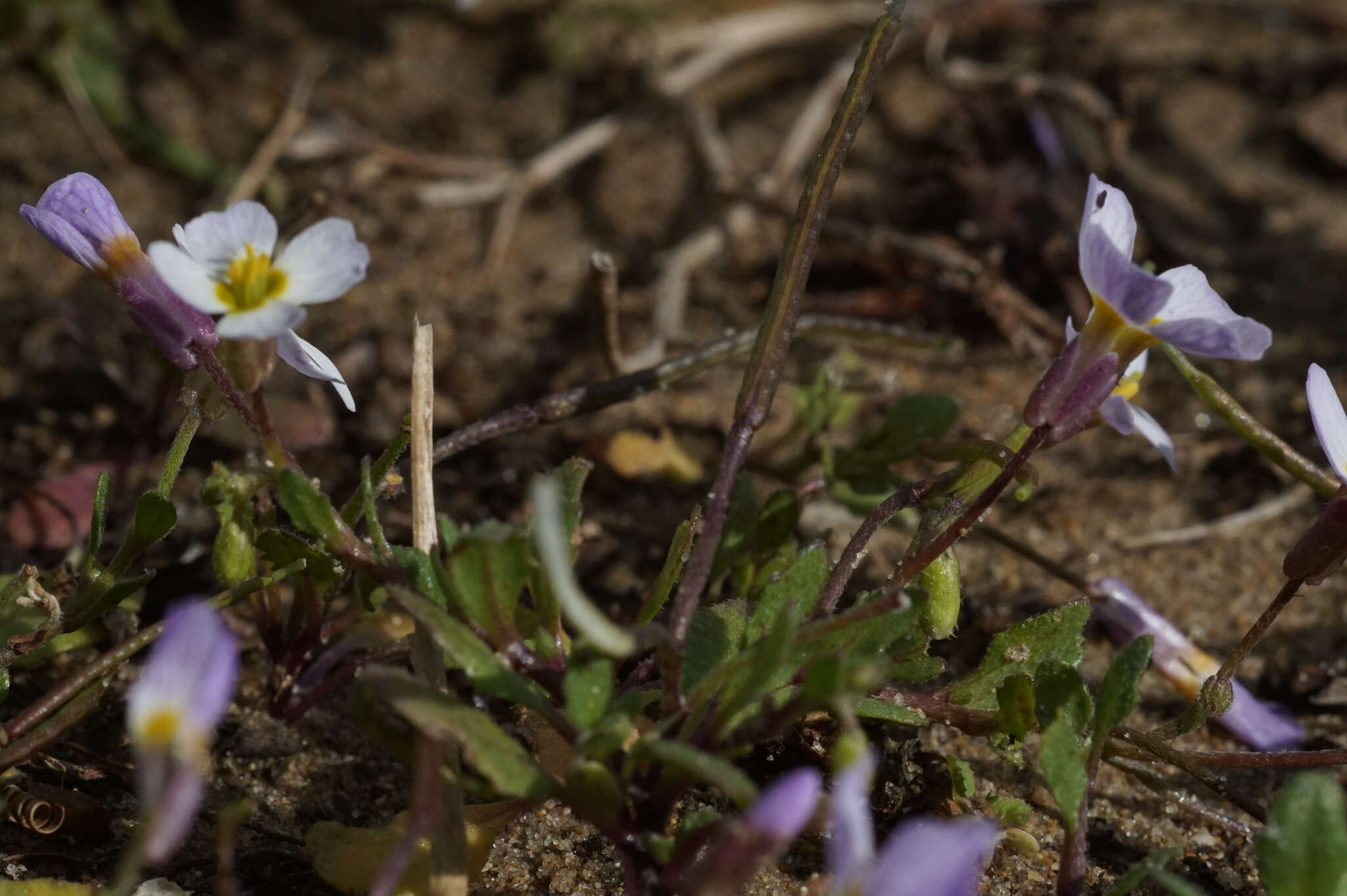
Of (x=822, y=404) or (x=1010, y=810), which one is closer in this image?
(x=1010, y=810)

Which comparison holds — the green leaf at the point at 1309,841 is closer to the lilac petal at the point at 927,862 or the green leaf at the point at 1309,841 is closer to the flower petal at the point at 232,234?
the lilac petal at the point at 927,862

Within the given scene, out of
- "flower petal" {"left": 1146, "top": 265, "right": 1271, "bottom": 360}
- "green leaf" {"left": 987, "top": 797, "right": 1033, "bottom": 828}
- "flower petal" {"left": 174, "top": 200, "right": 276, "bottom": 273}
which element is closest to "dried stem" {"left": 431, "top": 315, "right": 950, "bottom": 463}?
"flower petal" {"left": 174, "top": 200, "right": 276, "bottom": 273}

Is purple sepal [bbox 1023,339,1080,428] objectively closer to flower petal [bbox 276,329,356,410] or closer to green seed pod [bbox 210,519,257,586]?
flower petal [bbox 276,329,356,410]

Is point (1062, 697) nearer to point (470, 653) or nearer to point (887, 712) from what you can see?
point (887, 712)

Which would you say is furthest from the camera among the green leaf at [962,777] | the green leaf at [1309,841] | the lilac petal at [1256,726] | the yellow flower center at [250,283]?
the lilac petal at [1256,726]

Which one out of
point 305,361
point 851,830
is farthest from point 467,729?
point 305,361

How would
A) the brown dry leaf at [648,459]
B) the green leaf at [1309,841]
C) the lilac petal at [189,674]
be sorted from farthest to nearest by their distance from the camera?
the brown dry leaf at [648,459], the green leaf at [1309,841], the lilac petal at [189,674]

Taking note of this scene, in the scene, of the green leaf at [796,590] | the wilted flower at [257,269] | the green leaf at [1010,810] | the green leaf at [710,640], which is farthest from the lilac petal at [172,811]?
the green leaf at [1010,810]
